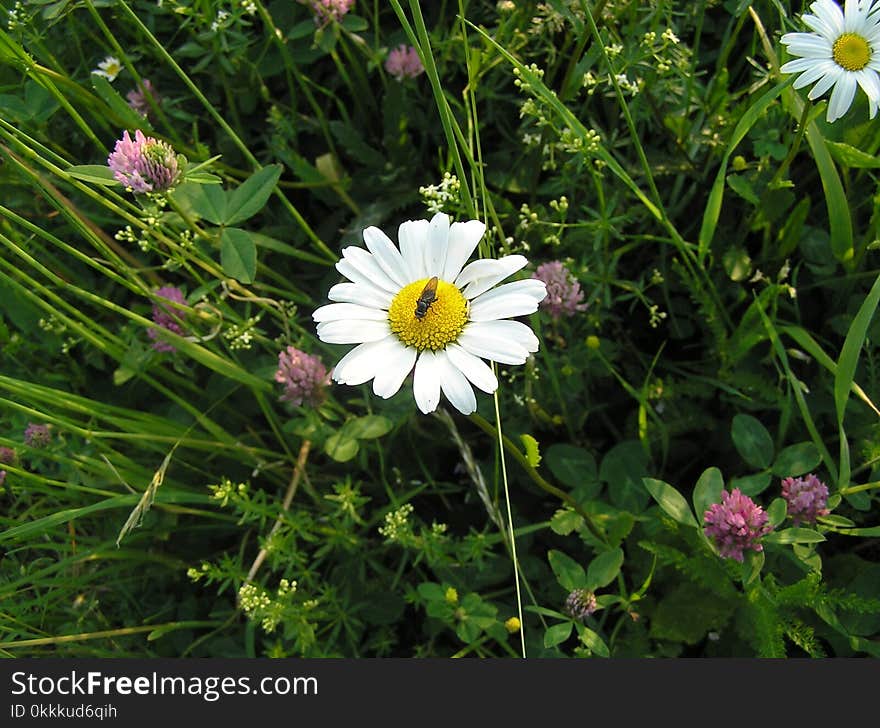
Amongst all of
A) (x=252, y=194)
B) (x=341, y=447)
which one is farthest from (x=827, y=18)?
(x=341, y=447)

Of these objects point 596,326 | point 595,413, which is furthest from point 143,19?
point 595,413

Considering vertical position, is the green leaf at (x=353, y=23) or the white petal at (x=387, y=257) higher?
the green leaf at (x=353, y=23)

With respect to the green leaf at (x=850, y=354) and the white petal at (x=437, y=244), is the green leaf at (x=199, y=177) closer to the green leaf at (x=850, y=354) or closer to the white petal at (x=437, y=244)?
the white petal at (x=437, y=244)

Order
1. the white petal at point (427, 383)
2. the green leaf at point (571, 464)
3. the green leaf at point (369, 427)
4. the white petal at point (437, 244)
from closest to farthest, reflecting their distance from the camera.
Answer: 1. the white petal at point (427, 383)
2. the white petal at point (437, 244)
3. the green leaf at point (369, 427)
4. the green leaf at point (571, 464)

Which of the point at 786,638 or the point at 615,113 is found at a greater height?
the point at 615,113

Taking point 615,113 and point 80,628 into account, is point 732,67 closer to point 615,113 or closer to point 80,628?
point 615,113

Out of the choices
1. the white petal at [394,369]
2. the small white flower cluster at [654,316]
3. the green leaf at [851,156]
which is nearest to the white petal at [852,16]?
the green leaf at [851,156]
